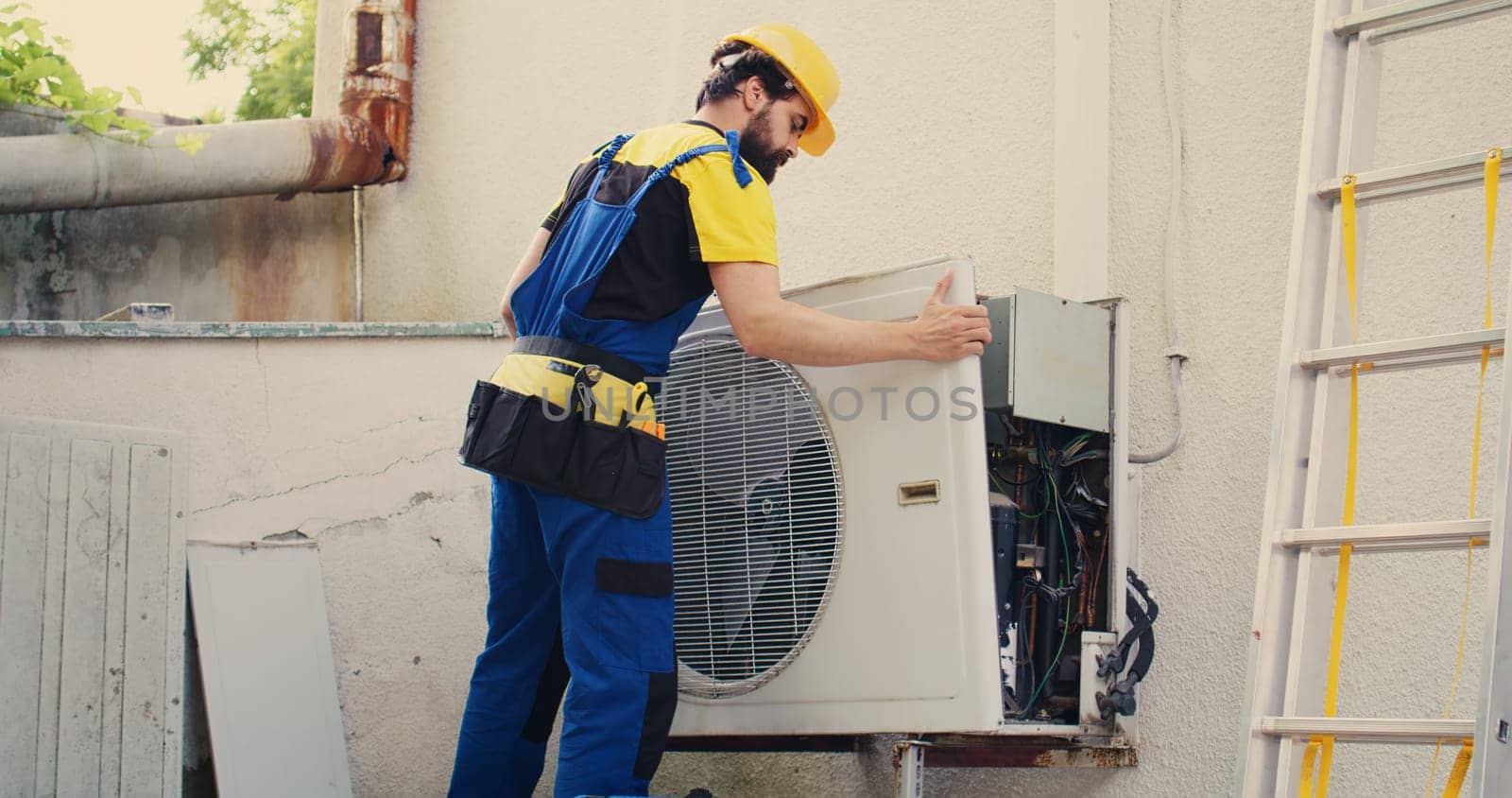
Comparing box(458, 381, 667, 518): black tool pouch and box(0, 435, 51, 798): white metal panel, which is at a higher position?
box(458, 381, 667, 518): black tool pouch

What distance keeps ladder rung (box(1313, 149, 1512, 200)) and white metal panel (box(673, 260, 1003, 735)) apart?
2.11 ft

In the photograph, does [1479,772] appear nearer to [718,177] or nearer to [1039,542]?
[1039,542]

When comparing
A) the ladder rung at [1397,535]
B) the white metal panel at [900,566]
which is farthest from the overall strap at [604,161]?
the ladder rung at [1397,535]

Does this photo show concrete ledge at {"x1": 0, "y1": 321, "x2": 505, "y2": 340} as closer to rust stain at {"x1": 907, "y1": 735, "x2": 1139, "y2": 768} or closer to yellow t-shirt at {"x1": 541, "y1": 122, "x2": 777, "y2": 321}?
yellow t-shirt at {"x1": 541, "y1": 122, "x2": 777, "y2": 321}

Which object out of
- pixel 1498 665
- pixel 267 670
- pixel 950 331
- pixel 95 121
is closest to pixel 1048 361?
pixel 950 331

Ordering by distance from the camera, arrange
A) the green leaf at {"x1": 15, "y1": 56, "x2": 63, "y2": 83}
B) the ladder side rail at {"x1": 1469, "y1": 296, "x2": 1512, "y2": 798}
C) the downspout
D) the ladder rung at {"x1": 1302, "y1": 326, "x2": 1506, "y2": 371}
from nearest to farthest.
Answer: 1. the ladder side rail at {"x1": 1469, "y1": 296, "x2": 1512, "y2": 798}
2. the ladder rung at {"x1": 1302, "y1": 326, "x2": 1506, "y2": 371}
3. the downspout
4. the green leaf at {"x1": 15, "y1": 56, "x2": 63, "y2": 83}

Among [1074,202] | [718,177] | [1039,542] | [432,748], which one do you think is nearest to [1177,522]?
[1039,542]

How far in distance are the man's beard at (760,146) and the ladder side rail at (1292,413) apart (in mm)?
944

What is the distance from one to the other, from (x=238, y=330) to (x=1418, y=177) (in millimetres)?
2606

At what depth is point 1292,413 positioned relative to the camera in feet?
7.56

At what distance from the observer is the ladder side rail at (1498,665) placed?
1.84 m

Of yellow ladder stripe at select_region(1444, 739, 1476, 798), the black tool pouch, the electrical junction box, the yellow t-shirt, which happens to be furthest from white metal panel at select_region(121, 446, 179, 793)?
yellow ladder stripe at select_region(1444, 739, 1476, 798)

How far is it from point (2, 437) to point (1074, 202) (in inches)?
84.6

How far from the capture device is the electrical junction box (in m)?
2.63
